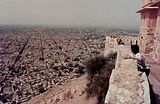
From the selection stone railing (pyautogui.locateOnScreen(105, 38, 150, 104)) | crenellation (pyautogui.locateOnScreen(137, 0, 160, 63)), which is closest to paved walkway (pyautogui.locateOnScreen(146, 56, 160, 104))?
stone railing (pyautogui.locateOnScreen(105, 38, 150, 104))

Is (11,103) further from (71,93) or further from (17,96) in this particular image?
(71,93)

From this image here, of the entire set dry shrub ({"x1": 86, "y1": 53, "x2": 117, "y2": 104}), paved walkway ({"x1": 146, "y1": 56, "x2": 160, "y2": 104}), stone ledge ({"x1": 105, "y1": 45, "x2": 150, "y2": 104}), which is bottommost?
dry shrub ({"x1": 86, "y1": 53, "x2": 117, "y2": 104})

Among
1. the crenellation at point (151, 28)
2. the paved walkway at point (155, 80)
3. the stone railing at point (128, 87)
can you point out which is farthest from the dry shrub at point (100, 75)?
the stone railing at point (128, 87)

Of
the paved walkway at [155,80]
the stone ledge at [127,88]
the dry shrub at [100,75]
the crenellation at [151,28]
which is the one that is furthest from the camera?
the crenellation at [151,28]

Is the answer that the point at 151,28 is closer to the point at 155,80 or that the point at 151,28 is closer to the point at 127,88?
the point at 155,80

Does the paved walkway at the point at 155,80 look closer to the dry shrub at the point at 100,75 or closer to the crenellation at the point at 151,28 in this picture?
the dry shrub at the point at 100,75

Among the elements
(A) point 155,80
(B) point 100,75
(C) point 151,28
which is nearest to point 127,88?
(A) point 155,80

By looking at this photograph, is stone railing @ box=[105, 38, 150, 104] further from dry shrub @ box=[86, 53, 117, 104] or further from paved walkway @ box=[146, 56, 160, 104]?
dry shrub @ box=[86, 53, 117, 104]

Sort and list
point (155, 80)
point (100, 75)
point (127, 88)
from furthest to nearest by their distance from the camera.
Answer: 1. point (100, 75)
2. point (155, 80)
3. point (127, 88)
